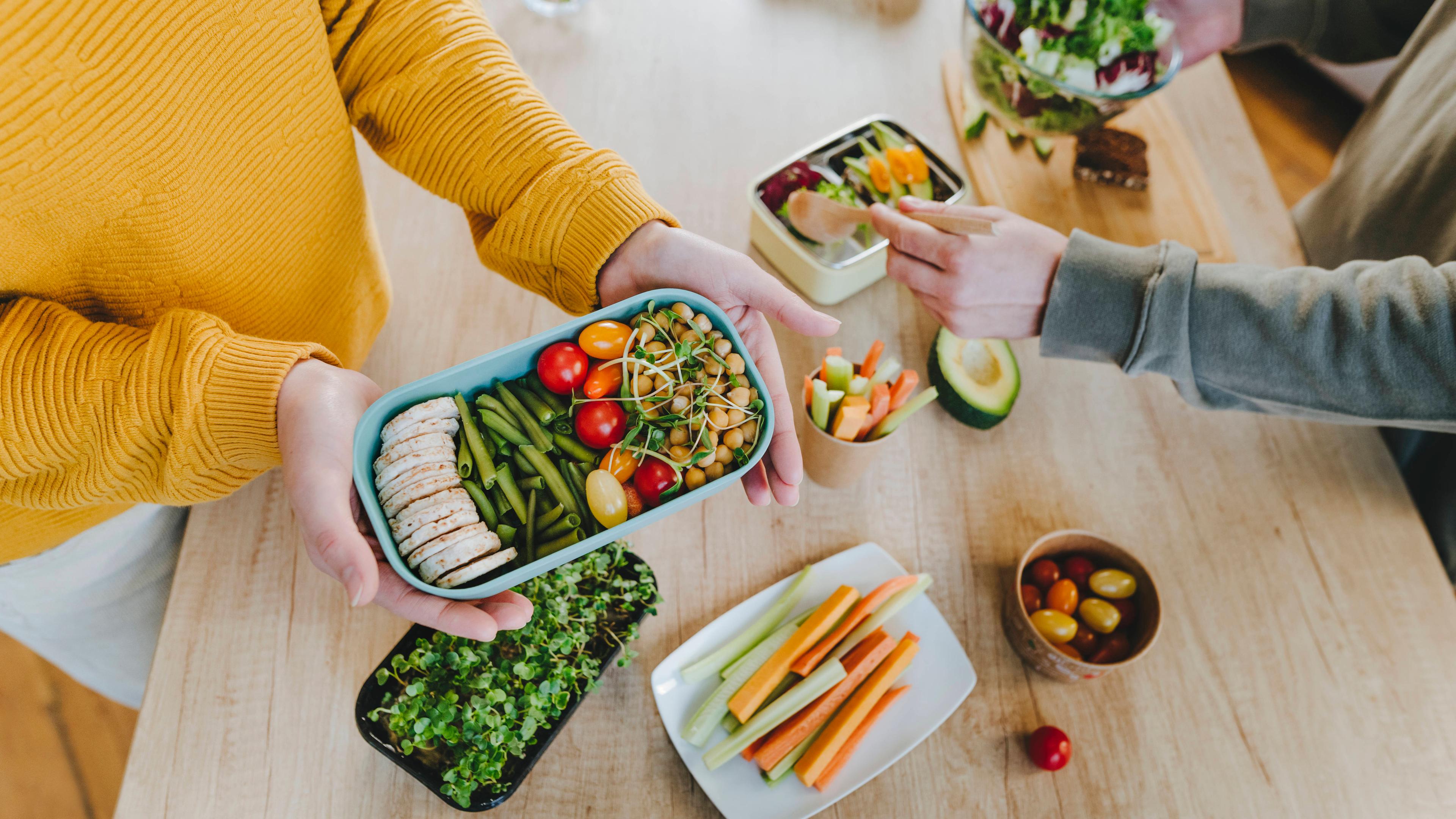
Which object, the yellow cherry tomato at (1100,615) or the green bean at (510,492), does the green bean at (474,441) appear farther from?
the yellow cherry tomato at (1100,615)

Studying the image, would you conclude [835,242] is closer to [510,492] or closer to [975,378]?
[975,378]

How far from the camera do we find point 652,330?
104 cm

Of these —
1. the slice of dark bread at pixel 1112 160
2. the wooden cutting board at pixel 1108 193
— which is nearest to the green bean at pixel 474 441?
the wooden cutting board at pixel 1108 193

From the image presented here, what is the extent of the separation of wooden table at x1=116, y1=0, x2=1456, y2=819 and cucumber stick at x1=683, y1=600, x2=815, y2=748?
0.27 feet

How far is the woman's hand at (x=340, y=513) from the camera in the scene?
82 cm

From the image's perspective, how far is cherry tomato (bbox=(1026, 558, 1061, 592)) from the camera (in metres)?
1.24

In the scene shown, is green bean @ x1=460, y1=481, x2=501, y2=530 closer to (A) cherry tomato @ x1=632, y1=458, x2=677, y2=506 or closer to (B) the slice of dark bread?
(A) cherry tomato @ x1=632, y1=458, x2=677, y2=506

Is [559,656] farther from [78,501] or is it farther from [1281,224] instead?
[1281,224]

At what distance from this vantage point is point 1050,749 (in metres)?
1.15

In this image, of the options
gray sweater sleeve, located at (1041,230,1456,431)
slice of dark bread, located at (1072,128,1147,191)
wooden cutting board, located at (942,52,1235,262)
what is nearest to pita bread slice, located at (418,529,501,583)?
gray sweater sleeve, located at (1041,230,1456,431)

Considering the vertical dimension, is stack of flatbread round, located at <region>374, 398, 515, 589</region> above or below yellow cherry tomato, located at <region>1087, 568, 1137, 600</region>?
above

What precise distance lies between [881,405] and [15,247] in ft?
3.64

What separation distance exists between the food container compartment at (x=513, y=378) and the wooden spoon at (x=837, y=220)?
43 centimetres

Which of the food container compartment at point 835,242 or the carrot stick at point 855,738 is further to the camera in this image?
the food container compartment at point 835,242
